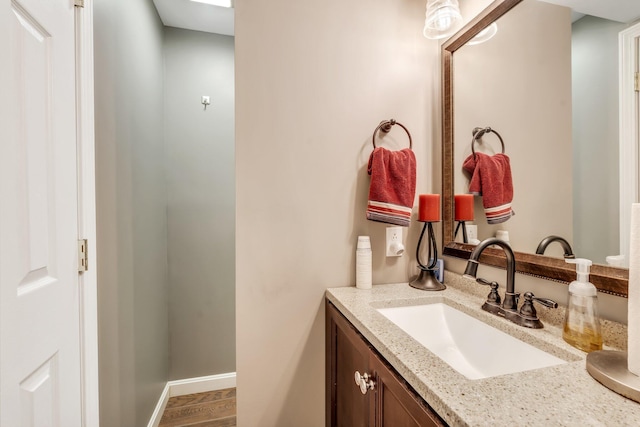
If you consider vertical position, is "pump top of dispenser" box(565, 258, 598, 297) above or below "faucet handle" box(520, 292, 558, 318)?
above

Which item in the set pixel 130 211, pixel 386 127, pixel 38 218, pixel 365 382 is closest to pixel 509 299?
pixel 365 382

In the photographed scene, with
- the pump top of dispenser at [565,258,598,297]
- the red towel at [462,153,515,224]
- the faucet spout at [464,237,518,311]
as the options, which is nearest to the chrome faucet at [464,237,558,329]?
the faucet spout at [464,237,518,311]

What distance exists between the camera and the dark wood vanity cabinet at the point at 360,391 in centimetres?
63

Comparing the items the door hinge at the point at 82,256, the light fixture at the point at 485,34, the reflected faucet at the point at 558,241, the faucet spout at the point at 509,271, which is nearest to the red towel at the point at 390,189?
the faucet spout at the point at 509,271

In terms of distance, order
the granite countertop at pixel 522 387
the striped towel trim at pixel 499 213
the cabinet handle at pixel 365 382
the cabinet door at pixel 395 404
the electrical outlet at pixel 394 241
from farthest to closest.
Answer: the electrical outlet at pixel 394 241, the striped towel trim at pixel 499 213, the cabinet handle at pixel 365 382, the cabinet door at pixel 395 404, the granite countertop at pixel 522 387

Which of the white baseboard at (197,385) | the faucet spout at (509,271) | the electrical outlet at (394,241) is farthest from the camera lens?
the white baseboard at (197,385)

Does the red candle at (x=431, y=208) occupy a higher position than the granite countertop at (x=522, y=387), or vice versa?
the red candle at (x=431, y=208)

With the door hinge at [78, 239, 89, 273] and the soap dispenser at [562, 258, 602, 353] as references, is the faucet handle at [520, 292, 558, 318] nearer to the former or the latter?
the soap dispenser at [562, 258, 602, 353]

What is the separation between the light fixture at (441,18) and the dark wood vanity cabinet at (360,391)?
1.33m

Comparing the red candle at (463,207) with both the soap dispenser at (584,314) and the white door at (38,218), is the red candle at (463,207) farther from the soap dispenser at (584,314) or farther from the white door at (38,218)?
the white door at (38,218)

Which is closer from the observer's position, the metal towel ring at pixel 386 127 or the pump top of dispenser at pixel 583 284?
the pump top of dispenser at pixel 583 284

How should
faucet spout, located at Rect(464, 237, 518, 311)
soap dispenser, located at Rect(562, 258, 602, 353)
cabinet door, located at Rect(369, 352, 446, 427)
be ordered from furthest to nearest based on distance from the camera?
1. faucet spout, located at Rect(464, 237, 518, 311)
2. soap dispenser, located at Rect(562, 258, 602, 353)
3. cabinet door, located at Rect(369, 352, 446, 427)

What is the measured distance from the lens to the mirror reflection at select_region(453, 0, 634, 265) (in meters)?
0.77

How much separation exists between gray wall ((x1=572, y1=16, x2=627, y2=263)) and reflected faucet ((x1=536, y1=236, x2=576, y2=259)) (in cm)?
2
